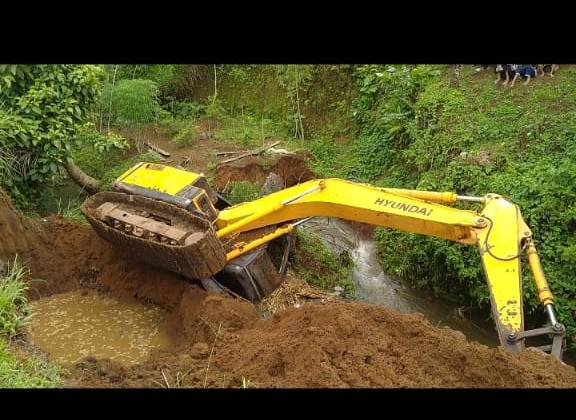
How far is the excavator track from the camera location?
26.2 ft

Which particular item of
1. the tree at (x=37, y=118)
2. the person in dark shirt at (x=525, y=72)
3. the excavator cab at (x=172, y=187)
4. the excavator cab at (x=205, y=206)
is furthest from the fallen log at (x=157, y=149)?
the person in dark shirt at (x=525, y=72)

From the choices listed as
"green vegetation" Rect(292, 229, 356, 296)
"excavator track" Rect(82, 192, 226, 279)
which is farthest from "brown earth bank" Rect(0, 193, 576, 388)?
"green vegetation" Rect(292, 229, 356, 296)

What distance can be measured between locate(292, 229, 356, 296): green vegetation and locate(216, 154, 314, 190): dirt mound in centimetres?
211

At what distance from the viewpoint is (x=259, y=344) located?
6766 mm

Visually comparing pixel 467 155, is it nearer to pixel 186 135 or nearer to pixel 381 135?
pixel 381 135

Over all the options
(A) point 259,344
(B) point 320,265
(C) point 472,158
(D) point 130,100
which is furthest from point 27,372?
(D) point 130,100

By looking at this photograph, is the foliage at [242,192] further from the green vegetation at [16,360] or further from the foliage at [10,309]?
the foliage at [10,309]

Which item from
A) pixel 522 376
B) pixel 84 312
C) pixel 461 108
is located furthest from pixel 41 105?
pixel 522 376

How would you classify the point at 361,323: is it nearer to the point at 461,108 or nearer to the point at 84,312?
the point at 84,312

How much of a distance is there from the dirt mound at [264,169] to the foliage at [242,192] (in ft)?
2.00

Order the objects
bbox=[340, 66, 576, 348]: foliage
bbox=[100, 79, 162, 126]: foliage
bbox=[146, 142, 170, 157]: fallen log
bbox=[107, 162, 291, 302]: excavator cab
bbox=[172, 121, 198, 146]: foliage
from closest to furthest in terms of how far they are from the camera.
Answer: bbox=[107, 162, 291, 302]: excavator cab → bbox=[340, 66, 576, 348]: foliage → bbox=[100, 79, 162, 126]: foliage → bbox=[146, 142, 170, 157]: fallen log → bbox=[172, 121, 198, 146]: foliage

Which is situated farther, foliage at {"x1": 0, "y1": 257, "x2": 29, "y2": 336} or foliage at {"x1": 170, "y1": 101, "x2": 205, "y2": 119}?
foliage at {"x1": 170, "y1": 101, "x2": 205, "y2": 119}

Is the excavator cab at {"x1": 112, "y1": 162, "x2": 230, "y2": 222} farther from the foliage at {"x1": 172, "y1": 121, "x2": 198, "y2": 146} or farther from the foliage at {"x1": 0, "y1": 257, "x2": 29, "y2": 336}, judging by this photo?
the foliage at {"x1": 172, "y1": 121, "x2": 198, "y2": 146}

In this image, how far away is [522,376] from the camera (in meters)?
5.20
